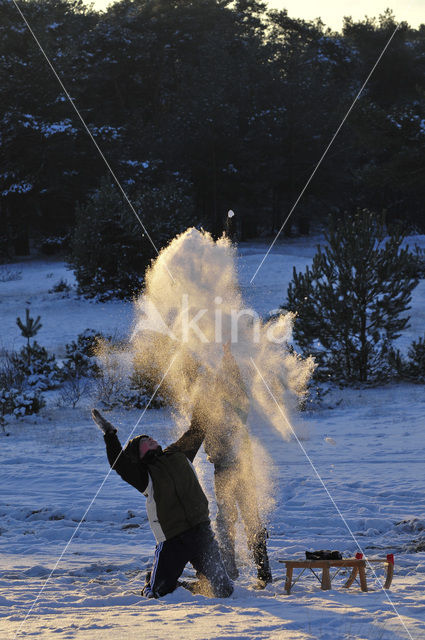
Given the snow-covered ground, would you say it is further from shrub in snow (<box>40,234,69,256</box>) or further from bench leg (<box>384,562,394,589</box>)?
shrub in snow (<box>40,234,69,256</box>)

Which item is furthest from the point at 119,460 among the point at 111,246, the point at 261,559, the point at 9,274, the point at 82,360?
the point at 9,274

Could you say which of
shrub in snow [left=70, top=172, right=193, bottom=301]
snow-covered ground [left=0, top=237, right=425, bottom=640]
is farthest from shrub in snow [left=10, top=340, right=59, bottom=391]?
shrub in snow [left=70, top=172, right=193, bottom=301]

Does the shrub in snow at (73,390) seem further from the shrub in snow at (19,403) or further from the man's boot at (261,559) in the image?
the man's boot at (261,559)

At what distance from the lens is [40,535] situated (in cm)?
776

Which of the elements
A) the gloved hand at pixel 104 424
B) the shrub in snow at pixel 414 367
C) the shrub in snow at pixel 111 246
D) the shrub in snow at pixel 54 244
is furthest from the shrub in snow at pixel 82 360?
the shrub in snow at pixel 54 244

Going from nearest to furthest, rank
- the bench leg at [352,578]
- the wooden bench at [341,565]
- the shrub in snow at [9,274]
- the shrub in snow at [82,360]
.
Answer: the wooden bench at [341,565] → the bench leg at [352,578] → the shrub in snow at [82,360] → the shrub in snow at [9,274]

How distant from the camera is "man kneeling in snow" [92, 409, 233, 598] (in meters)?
5.44

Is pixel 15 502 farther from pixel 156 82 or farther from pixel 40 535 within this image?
pixel 156 82

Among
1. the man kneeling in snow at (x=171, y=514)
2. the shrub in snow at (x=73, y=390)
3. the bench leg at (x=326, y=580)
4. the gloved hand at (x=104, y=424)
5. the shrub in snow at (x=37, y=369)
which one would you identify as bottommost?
the shrub in snow at (x=73, y=390)

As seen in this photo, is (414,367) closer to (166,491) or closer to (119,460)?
(166,491)

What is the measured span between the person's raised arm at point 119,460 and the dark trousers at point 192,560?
1.44 ft

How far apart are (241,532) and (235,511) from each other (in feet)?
5.19

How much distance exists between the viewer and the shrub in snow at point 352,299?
628 inches

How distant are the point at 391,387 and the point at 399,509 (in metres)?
8.23
